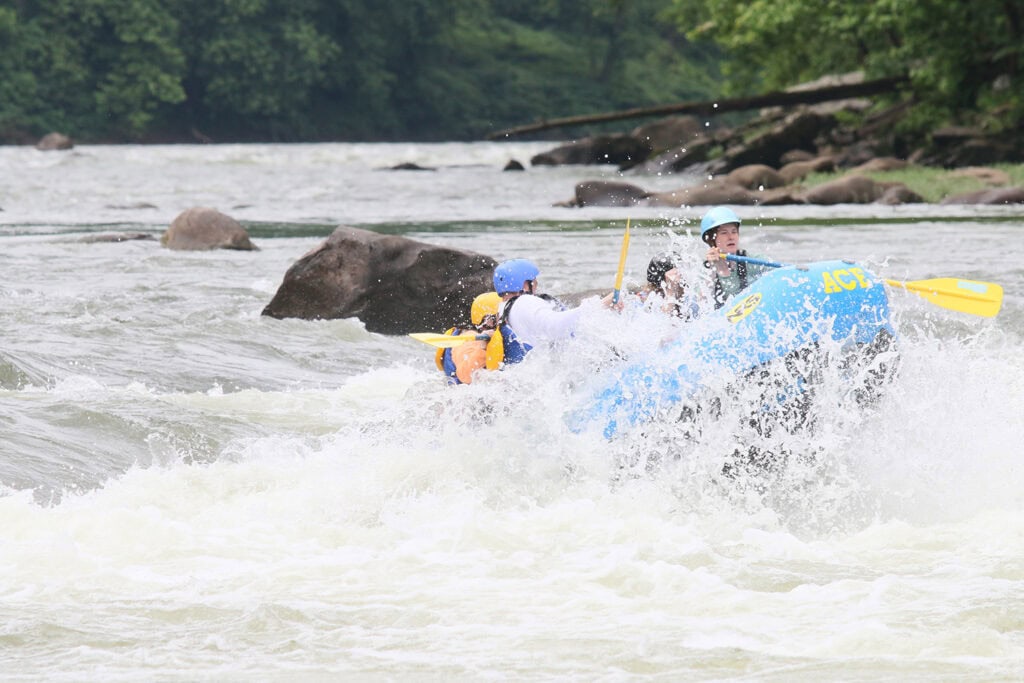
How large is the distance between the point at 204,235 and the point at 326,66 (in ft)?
217

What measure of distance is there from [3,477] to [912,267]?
10.5 m

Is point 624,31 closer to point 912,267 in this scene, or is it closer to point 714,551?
point 912,267

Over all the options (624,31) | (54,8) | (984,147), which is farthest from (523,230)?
(624,31)

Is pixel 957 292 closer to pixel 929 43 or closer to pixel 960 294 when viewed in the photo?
pixel 960 294

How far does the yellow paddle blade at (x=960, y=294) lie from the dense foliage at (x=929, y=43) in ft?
74.1

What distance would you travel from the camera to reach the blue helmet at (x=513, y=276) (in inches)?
302

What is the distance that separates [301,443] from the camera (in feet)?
28.4

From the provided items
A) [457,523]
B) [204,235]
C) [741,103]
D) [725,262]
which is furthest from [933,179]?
[457,523]

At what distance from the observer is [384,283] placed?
515 inches

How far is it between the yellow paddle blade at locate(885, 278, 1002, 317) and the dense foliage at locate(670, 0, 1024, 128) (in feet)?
74.1

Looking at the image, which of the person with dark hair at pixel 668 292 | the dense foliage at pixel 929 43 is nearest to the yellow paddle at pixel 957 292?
the person with dark hair at pixel 668 292

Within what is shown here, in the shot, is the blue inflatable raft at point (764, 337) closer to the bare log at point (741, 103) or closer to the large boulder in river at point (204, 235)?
the large boulder in river at point (204, 235)

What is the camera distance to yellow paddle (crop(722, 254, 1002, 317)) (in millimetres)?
7727

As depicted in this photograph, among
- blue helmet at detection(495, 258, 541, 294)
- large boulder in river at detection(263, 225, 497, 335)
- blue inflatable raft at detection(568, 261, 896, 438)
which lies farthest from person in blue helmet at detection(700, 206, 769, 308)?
large boulder in river at detection(263, 225, 497, 335)
